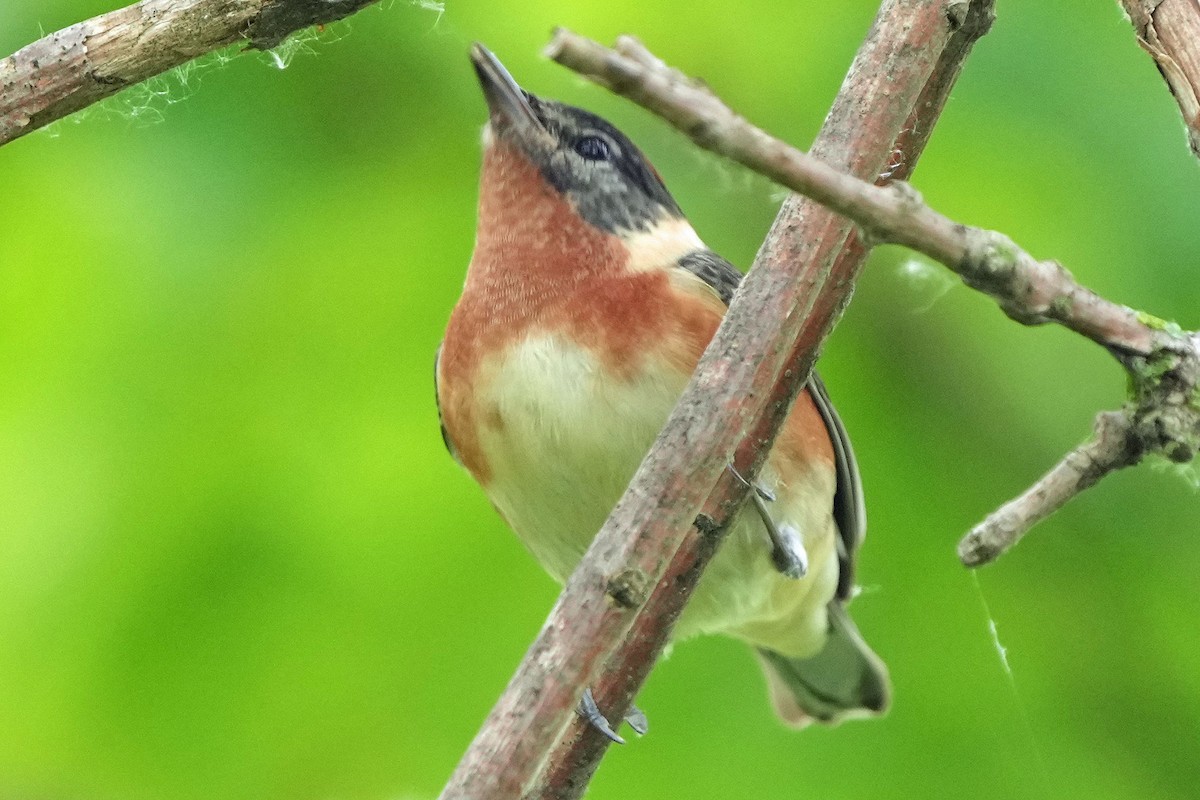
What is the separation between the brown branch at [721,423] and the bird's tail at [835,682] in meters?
1.51

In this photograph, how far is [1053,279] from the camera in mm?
1346

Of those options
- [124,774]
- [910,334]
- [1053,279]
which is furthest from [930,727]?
[1053,279]

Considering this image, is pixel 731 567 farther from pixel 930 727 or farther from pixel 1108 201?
pixel 1108 201

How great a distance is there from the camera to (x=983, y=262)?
1.28 meters

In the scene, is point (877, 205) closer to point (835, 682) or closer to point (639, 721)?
point (639, 721)

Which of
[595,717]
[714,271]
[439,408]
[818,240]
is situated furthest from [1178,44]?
[439,408]

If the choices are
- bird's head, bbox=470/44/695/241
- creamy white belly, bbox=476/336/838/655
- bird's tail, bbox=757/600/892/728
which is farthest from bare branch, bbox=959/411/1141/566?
bird's tail, bbox=757/600/892/728

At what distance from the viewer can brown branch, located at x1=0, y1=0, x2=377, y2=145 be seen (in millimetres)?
1526

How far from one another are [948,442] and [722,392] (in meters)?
1.39

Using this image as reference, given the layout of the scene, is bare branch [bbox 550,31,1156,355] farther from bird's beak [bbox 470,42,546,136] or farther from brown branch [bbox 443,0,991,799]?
bird's beak [bbox 470,42,546,136]

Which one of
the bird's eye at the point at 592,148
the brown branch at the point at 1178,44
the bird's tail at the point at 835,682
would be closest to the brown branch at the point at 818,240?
the brown branch at the point at 1178,44

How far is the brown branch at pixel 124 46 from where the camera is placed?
1526 millimetres

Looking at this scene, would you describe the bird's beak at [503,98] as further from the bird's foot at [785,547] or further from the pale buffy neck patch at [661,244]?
the bird's foot at [785,547]

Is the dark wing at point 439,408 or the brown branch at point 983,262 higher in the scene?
the dark wing at point 439,408
